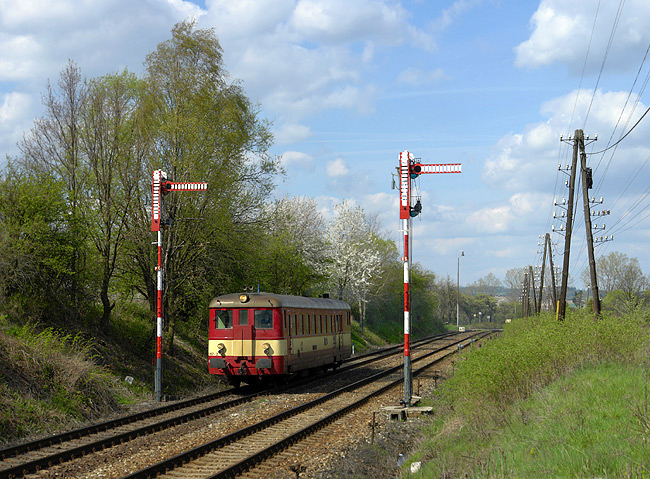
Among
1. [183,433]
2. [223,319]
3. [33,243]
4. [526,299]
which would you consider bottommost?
[183,433]

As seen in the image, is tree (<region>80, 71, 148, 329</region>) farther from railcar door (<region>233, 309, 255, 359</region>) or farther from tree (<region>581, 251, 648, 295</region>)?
tree (<region>581, 251, 648, 295</region>)

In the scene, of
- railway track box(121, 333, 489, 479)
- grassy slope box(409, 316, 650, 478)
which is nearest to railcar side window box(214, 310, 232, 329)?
railway track box(121, 333, 489, 479)

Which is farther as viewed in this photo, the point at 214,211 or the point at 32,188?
the point at 214,211

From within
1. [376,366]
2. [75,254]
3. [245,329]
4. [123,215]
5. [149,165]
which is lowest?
[376,366]

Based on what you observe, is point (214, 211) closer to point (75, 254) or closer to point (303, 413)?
point (75, 254)

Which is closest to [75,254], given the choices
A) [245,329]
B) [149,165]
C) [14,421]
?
[149,165]

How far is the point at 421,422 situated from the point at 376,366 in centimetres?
1454

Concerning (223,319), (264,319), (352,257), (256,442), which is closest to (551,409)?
(256,442)

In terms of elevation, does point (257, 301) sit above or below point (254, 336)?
above

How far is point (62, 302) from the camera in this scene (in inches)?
729

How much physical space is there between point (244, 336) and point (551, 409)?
10.9m

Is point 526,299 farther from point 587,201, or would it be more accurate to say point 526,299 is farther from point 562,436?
point 562,436

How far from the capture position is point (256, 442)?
11703mm

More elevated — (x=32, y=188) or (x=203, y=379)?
(x=32, y=188)
